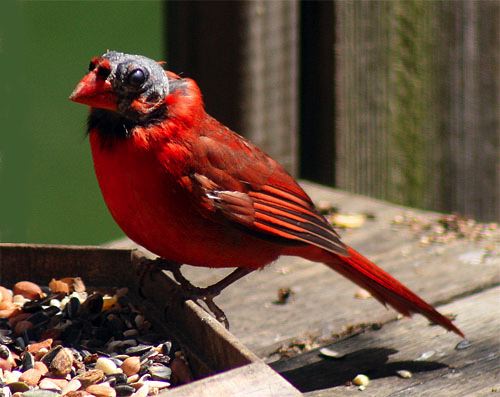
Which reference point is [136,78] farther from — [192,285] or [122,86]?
[192,285]

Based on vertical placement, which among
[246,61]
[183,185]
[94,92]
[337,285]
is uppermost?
[94,92]

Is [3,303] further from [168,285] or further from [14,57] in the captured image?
[14,57]

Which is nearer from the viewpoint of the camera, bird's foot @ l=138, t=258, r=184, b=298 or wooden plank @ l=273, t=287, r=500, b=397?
wooden plank @ l=273, t=287, r=500, b=397

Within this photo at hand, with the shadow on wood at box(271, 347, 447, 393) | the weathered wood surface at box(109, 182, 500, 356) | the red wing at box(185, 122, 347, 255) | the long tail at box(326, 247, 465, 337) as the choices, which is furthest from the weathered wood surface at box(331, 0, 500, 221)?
the shadow on wood at box(271, 347, 447, 393)

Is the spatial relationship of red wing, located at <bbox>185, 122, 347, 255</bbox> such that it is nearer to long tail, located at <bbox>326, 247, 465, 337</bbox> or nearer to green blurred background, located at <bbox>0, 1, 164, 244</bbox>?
long tail, located at <bbox>326, 247, 465, 337</bbox>

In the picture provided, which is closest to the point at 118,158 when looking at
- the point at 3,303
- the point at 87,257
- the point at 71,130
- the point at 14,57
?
the point at 87,257

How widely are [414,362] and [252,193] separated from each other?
0.72 metres

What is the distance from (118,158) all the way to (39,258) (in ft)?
1.16

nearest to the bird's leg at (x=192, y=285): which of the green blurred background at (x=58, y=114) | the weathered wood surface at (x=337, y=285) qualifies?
the weathered wood surface at (x=337, y=285)

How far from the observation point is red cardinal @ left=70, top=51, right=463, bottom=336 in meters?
2.89

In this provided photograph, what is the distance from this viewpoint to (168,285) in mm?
2729

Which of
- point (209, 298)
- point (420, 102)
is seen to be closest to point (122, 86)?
point (209, 298)

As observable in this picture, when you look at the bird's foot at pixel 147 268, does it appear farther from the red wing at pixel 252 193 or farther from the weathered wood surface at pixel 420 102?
the weathered wood surface at pixel 420 102

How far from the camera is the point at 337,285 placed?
3510 millimetres
